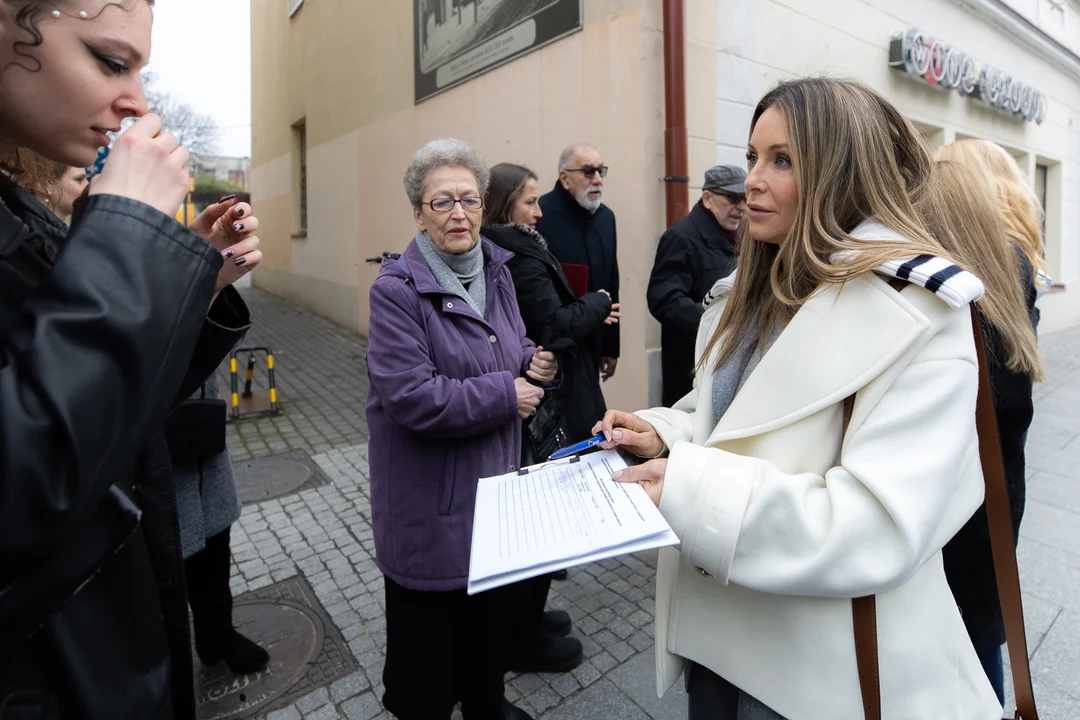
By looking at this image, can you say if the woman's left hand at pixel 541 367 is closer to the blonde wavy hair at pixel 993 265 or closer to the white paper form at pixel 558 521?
the white paper form at pixel 558 521

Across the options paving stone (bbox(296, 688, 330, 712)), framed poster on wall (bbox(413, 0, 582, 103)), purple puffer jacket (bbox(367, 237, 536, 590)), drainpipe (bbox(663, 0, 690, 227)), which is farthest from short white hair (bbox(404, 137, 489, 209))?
framed poster on wall (bbox(413, 0, 582, 103))

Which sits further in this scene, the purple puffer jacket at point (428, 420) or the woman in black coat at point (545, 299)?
the woman in black coat at point (545, 299)

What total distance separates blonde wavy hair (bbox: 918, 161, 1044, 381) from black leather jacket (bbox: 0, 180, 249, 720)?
1.57 m

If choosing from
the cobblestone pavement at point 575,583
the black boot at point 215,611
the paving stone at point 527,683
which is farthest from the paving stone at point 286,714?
the paving stone at point 527,683

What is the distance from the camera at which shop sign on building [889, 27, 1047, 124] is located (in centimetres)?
689

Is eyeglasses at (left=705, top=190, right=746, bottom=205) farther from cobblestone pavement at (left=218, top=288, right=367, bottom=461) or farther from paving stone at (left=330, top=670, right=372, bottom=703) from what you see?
cobblestone pavement at (left=218, top=288, right=367, bottom=461)

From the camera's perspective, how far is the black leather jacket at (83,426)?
Result: 0.66 metres

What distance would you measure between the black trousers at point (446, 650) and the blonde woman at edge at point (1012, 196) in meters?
2.19

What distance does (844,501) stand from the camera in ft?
3.43

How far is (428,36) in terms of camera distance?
25.8 feet

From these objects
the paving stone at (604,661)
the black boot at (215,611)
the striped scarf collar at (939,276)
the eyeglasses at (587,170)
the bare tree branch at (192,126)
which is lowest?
the paving stone at (604,661)

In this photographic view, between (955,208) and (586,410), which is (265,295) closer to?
(586,410)

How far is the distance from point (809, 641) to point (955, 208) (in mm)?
1182

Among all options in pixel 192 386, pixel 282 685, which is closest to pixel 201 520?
pixel 282 685
